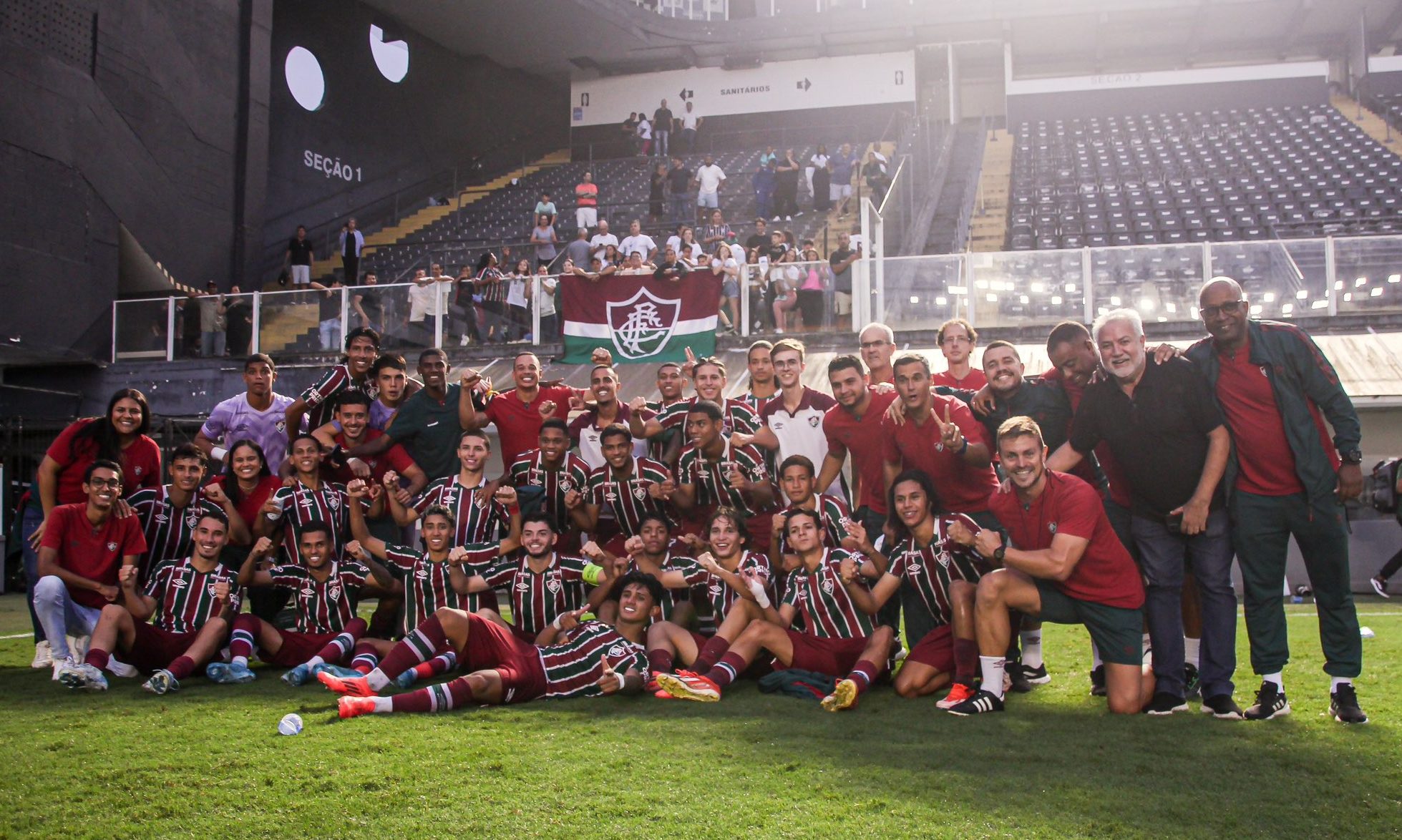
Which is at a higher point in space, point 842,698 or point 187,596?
point 187,596

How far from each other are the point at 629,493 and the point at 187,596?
2534 mm

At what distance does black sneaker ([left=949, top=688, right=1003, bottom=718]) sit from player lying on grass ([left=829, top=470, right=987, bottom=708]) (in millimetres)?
114

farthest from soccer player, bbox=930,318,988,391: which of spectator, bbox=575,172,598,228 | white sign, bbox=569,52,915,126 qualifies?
white sign, bbox=569,52,915,126

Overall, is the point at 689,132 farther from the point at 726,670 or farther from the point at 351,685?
the point at 351,685

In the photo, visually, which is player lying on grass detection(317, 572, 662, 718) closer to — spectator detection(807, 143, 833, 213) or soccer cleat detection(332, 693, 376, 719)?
soccer cleat detection(332, 693, 376, 719)

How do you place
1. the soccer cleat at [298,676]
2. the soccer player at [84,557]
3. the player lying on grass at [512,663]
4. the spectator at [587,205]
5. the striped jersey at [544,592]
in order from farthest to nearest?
the spectator at [587,205], the soccer player at [84,557], the striped jersey at [544,592], the soccer cleat at [298,676], the player lying on grass at [512,663]

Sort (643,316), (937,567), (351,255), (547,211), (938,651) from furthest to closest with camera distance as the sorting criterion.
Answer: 1. (547,211)
2. (351,255)
3. (643,316)
4. (937,567)
5. (938,651)

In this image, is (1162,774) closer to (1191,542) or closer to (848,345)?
(1191,542)

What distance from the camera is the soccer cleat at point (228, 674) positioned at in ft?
18.9

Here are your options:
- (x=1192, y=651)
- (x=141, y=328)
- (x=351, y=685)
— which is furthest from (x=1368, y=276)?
(x=141, y=328)

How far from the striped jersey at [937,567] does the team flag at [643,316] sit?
19.0 feet

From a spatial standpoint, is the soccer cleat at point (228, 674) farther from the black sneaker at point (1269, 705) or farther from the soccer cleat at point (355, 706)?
the black sneaker at point (1269, 705)

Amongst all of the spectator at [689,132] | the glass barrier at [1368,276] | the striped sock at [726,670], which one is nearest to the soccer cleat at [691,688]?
the striped sock at [726,670]

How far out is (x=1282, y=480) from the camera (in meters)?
4.68
